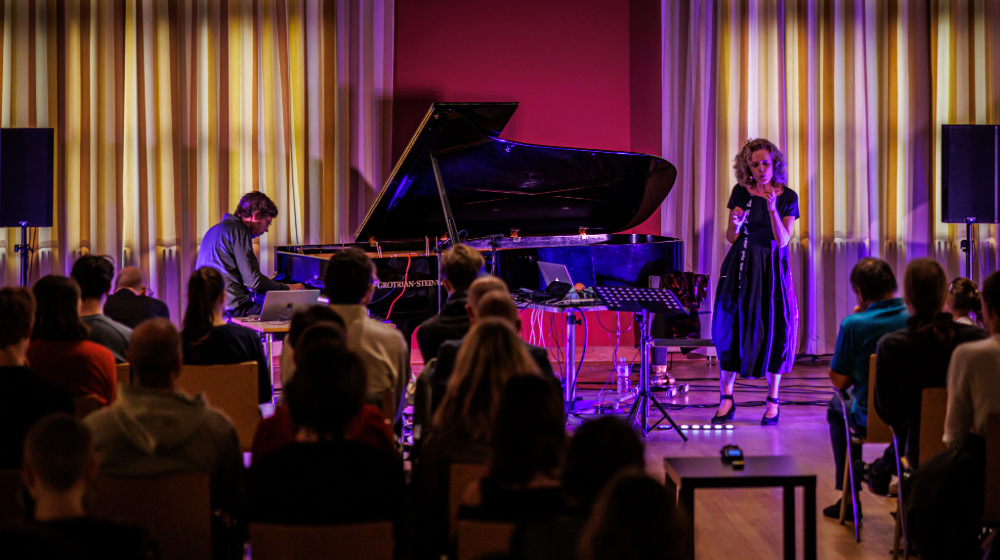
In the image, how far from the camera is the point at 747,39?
25.0ft

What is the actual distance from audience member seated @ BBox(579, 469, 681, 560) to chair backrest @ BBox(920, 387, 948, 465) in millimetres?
1808

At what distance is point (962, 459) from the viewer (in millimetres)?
2457

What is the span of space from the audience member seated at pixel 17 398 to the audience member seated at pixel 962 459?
2.49 metres

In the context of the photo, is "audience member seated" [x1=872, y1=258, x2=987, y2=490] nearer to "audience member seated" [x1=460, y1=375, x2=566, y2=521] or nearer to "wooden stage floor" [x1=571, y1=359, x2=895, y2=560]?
"wooden stage floor" [x1=571, y1=359, x2=895, y2=560]

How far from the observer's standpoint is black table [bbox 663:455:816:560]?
8.07 ft

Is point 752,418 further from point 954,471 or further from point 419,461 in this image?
point 419,461

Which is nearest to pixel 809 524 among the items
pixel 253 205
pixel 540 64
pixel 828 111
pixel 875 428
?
pixel 875 428

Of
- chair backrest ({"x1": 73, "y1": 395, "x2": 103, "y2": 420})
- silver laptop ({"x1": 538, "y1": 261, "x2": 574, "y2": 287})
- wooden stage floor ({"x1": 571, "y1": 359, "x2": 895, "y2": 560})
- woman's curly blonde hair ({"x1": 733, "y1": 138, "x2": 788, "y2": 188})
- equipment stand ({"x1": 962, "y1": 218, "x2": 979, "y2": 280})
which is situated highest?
woman's curly blonde hair ({"x1": 733, "y1": 138, "x2": 788, "y2": 188})

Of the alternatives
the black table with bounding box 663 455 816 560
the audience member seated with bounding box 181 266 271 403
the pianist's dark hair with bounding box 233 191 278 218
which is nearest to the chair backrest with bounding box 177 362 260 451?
the audience member seated with bounding box 181 266 271 403

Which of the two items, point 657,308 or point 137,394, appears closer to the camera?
point 137,394

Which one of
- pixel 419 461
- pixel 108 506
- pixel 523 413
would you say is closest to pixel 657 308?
pixel 419 461

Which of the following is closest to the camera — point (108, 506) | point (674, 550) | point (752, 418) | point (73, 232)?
point (674, 550)

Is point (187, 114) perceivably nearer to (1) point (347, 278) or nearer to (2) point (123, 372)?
(2) point (123, 372)

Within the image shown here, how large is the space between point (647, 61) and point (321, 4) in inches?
118
